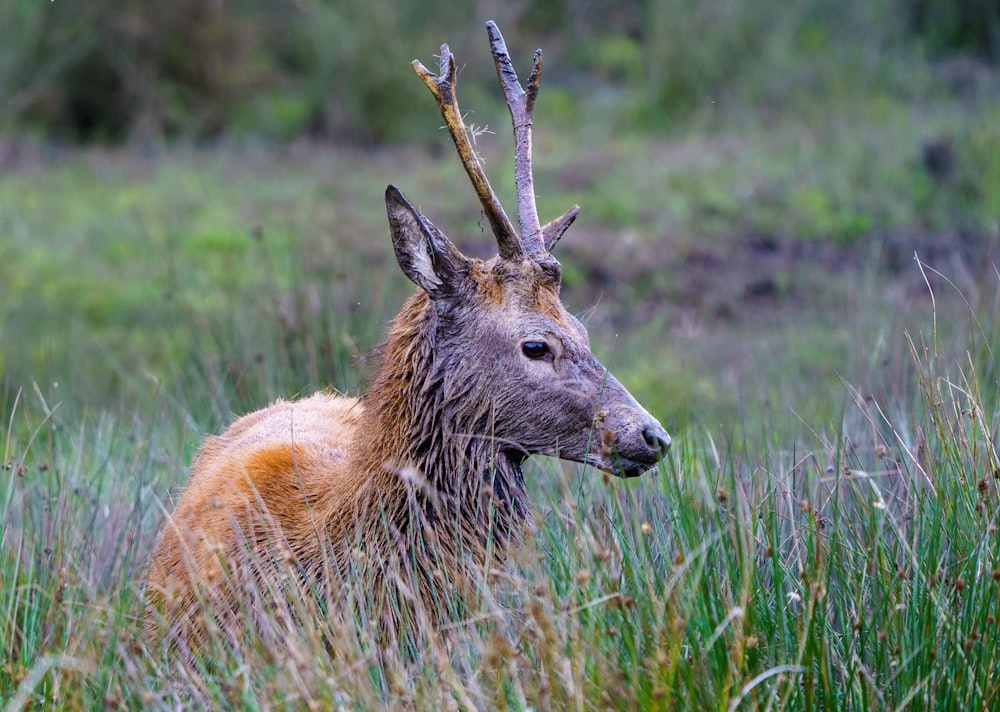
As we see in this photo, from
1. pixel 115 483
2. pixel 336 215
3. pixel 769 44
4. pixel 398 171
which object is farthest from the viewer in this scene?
pixel 769 44

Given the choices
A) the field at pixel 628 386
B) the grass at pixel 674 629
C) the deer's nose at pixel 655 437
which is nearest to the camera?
the grass at pixel 674 629

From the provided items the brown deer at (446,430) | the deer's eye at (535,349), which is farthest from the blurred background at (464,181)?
the deer's eye at (535,349)

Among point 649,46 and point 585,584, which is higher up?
point 649,46

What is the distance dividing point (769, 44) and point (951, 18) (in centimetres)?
251

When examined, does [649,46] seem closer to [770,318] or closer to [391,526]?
[770,318]

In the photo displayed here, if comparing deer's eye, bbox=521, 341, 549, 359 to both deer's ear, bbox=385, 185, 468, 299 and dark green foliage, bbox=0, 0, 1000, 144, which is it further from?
dark green foliage, bbox=0, 0, 1000, 144

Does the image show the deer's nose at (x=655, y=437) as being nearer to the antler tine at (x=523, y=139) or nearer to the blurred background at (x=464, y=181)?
the antler tine at (x=523, y=139)

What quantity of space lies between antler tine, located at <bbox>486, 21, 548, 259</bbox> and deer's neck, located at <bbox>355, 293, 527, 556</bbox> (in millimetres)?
402

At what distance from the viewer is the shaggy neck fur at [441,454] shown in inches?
156

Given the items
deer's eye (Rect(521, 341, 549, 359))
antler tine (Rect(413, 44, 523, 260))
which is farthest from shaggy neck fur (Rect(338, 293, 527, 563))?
antler tine (Rect(413, 44, 523, 260))

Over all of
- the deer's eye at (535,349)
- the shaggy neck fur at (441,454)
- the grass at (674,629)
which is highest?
the deer's eye at (535,349)

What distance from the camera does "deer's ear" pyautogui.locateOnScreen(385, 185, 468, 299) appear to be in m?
3.92

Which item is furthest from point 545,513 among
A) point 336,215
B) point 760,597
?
point 336,215

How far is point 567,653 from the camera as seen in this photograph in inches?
123
